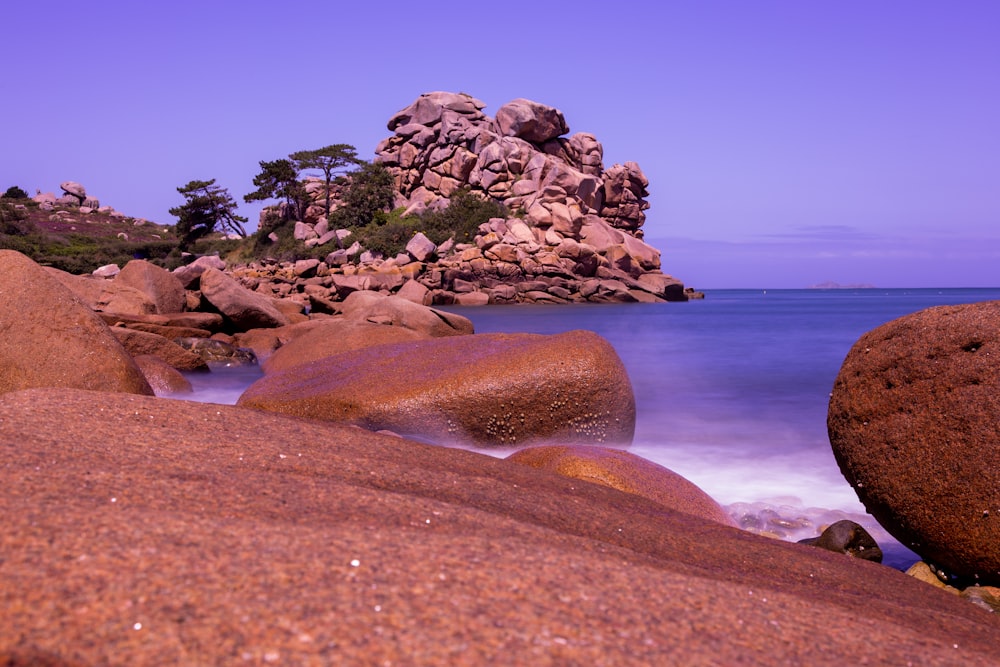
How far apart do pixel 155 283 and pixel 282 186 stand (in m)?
47.0

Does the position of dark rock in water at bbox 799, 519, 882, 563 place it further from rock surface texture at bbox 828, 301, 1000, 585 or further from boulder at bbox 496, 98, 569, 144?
boulder at bbox 496, 98, 569, 144

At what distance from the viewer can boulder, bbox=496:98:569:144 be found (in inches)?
2381

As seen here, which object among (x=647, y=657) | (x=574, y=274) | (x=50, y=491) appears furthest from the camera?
(x=574, y=274)

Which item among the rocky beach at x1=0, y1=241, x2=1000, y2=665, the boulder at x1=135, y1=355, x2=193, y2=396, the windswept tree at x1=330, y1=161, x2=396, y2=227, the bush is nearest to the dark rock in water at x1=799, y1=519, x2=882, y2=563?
the rocky beach at x1=0, y1=241, x2=1000, y2=665

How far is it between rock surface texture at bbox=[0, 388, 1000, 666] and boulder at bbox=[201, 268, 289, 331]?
1331 centimetres

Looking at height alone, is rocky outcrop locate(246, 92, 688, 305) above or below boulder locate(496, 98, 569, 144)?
below

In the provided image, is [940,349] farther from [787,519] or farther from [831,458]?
[831,458]

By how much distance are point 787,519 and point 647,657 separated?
17.4ft

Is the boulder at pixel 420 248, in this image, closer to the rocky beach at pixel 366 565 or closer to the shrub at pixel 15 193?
the rocky beach at pixel 366 565

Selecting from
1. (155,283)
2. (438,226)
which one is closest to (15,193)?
(438,226)

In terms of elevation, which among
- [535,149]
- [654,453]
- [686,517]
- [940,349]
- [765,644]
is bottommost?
[654,453]

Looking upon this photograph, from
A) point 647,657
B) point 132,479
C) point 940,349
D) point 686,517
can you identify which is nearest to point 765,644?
point 647,657

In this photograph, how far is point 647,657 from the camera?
171 cm

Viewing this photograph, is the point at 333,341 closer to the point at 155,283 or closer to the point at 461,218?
the point at 155,283
